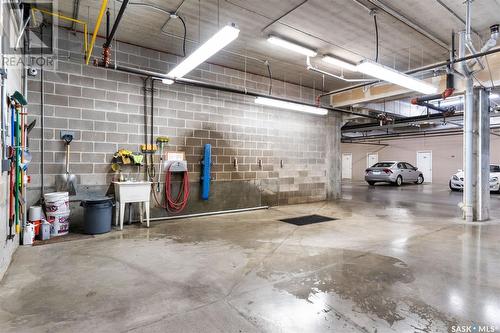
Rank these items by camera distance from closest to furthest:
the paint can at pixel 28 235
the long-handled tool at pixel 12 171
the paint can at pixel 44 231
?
the long-handled tool at pixel 12 171, the paint can at pixel 28 235, the paint can at pixel 44 231

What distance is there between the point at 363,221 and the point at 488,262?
224 cm

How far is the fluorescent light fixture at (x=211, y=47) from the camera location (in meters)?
3.02

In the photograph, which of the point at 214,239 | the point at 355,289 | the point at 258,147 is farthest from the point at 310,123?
the point at 355,289

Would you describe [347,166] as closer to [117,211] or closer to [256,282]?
[117,211]

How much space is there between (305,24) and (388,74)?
1.47 metres

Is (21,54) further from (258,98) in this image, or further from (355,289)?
(355,289)

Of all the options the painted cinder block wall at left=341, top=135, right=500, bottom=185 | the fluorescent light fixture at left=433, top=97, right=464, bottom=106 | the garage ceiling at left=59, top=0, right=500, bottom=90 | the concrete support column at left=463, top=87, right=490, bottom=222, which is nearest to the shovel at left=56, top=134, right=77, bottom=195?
the garage ceiling at left=59, top=0, right=500, bottom=90

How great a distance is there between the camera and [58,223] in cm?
405

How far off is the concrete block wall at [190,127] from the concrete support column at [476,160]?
349 cm

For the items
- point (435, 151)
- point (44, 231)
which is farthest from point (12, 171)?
point (435, 151)

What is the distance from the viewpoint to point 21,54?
3.81 m

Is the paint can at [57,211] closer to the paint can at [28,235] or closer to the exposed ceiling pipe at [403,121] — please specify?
the paint can at [28,235]

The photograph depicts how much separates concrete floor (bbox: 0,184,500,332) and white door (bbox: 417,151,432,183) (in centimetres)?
1166

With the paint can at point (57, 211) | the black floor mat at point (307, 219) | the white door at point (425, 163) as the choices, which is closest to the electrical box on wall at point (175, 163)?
the paint can at point (57, 211)
